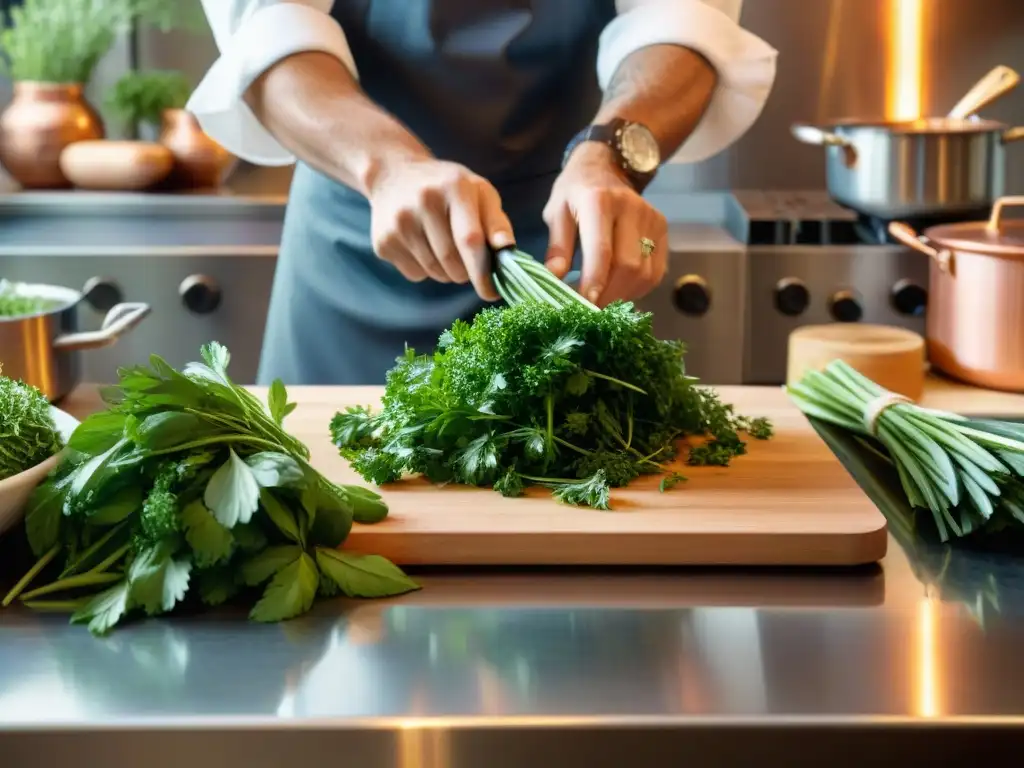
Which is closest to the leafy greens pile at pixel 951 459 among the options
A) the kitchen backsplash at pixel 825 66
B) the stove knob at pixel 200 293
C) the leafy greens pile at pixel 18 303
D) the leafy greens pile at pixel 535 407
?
the leafy greens pile at pixel 535 407

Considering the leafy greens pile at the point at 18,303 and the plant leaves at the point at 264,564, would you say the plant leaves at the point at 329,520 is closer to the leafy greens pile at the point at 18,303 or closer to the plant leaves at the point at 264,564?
the plant leaves at the point at 264,564

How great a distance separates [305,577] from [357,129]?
833mm

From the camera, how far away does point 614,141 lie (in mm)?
1607

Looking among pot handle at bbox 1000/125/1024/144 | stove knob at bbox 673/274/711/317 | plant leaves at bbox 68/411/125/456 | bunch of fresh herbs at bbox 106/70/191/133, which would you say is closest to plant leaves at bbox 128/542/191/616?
plant leaves at bbox 68/411/125/456

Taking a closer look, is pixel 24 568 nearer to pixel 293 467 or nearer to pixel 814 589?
pixel 293 467

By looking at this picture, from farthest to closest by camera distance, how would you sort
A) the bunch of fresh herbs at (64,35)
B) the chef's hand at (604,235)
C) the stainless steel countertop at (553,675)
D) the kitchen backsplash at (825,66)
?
the kitchen backsplash at (825,66), the bunch of fresh herbs at (64,35), the chef's hand at (604,235), the stainless steel countertop at (553,675)

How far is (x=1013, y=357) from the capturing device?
1756 millimetres

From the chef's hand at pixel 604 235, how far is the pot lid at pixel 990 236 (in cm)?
53

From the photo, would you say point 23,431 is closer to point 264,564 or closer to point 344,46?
point 264,564

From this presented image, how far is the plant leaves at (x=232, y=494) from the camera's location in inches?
33.5

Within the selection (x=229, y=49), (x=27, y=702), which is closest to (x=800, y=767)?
(x=27, y=702)

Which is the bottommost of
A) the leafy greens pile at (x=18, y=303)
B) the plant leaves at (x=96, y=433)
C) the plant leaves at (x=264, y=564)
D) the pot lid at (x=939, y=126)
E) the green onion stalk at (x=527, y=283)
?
the plant leaves at (x=264, y=564)

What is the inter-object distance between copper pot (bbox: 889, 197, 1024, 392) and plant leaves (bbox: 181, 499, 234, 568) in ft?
4.10

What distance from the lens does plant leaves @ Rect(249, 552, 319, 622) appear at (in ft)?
2.91
